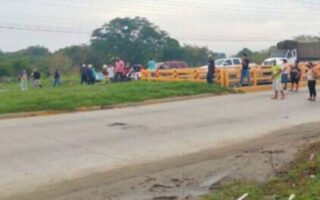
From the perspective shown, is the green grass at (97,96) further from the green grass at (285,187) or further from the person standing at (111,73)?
the green grass at (285,187)

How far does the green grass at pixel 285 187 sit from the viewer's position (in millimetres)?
6520

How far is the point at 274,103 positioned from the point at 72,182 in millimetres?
12551

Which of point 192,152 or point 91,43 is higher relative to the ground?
point 91,43

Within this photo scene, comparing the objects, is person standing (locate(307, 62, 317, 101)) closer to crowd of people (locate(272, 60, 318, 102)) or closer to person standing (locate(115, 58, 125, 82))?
crowd of people (locate(272, 60, 318, 102))

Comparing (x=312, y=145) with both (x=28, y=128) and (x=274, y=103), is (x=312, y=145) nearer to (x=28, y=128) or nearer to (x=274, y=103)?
(x=28, y=128)

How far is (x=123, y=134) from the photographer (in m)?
12.8

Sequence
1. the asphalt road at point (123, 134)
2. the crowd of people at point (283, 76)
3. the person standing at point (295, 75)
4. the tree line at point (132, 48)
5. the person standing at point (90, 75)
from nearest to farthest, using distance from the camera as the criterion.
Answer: the asphalt road at point (123, 134), the crowd of people at point (283, 76), the person standing at point (295, 75), the person standing at point (90, 75), the tree line at point (132, 48)

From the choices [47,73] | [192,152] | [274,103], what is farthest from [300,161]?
[47,73]

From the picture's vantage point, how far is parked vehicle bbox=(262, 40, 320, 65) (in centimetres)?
4772

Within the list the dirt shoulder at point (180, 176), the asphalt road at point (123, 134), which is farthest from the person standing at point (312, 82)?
the dirt shoulder at point (180, 176)

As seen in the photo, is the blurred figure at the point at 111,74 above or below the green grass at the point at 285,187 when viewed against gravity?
above

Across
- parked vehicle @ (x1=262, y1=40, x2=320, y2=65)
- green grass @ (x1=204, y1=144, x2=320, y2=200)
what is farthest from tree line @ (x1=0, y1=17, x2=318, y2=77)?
green grass @ (x1=204, y1=144, x2=320, y2=200)

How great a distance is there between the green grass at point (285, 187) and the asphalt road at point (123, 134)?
2.78 m

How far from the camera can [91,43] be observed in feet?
257
